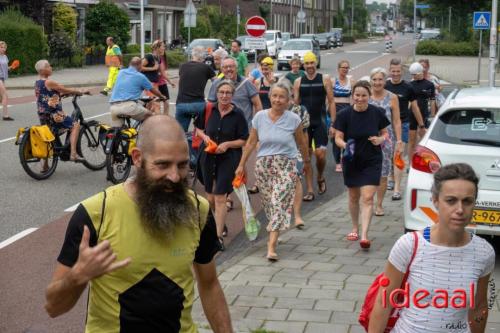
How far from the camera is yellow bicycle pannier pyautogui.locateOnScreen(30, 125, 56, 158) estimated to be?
11.9 meters

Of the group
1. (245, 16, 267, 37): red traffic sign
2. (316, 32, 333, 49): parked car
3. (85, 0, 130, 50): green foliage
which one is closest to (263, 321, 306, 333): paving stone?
(245, 16, 267, 37): red traffic sign

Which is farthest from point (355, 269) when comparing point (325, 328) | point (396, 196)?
point (396, 196)

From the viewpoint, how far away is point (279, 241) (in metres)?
9.04

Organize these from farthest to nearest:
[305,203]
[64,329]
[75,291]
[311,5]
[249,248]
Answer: [311,5] → [305,203] → [249,248] → [64,329] → [75,291]

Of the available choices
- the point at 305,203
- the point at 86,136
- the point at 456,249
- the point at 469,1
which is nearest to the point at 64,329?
the point at 456,249

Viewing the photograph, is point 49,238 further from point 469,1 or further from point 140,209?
point 469,1

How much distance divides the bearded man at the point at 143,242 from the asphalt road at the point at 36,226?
3145 mm

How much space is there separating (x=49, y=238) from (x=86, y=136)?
3804mm

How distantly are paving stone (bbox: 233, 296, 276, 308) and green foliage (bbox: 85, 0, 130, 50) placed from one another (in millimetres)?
41001

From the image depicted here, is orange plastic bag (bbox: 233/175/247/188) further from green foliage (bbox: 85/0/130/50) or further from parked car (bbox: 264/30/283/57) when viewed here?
parked car (bbox: 264/30/283/57)

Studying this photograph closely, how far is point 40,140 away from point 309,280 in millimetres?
5709

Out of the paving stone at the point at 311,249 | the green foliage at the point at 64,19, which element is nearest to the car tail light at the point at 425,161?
the paving stone at the point at 311,249

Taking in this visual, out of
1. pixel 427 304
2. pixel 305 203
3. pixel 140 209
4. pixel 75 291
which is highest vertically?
pixel 140 209

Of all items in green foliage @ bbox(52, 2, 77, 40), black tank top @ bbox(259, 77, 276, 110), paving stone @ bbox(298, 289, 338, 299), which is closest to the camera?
paving stone @ bbox(298, 289, 338, 299)
